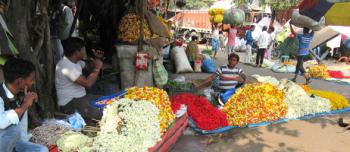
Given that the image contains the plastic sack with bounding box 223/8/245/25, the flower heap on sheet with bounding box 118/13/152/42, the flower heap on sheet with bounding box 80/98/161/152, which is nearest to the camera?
the flower heap on sheet with bounding box 80/98/161/152

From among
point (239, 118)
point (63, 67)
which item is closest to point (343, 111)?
point (239, 118)

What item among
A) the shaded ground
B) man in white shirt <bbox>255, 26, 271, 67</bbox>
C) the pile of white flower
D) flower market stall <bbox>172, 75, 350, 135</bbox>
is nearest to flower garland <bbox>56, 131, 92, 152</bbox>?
the shaded ground

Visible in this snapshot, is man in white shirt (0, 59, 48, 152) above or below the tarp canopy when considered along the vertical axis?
below

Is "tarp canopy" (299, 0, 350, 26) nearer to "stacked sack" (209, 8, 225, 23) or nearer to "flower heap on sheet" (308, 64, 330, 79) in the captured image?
"flower heap on sheet" (308, 64, 330, 79)

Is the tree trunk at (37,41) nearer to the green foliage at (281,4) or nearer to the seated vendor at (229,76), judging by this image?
the seated vendor at (229,76)

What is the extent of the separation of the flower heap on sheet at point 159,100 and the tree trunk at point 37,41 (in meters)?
1.18

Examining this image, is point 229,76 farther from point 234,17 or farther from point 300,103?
point 234,17

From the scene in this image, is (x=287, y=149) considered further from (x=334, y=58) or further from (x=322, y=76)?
(x=334, y=58)

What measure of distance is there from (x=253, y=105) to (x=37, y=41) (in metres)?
3.83

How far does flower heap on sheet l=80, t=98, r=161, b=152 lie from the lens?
374 centimetres

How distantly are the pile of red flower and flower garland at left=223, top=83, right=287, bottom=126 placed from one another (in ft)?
0.72

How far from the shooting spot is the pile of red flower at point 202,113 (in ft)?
19.5

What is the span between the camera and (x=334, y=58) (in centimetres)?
1844

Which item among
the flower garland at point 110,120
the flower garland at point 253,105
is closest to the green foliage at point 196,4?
the flower garland at point 253,105
